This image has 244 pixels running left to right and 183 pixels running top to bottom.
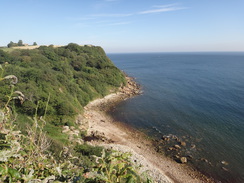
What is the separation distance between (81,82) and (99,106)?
836cm

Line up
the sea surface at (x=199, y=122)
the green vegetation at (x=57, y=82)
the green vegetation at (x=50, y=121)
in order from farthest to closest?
the green vegetation at (x=57, y=82) → the sea surface at (x=199, y=122) → the green vegetation at (x=50, y=121)

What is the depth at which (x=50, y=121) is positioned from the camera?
25344mm

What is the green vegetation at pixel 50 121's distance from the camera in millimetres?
1979

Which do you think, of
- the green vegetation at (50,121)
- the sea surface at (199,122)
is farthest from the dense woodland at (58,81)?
the sea surface at (199,122)

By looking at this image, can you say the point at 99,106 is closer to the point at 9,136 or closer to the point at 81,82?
the point at 81,82

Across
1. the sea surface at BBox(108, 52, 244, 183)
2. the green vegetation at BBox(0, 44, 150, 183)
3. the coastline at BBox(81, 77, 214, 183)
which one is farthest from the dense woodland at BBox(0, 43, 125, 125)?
the sea surface at BBox(108, 52, 244, 183)

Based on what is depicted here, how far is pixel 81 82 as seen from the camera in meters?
42.2

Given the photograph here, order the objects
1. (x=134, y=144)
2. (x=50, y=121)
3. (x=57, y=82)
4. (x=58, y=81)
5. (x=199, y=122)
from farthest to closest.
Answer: (x=58, y=81), (x=57, y=82), (x=199, y=122), (x=134, y=144), (x=50, y=121)

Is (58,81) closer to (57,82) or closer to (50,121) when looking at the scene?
(57,82)

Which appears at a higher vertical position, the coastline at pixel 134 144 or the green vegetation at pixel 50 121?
the green vegetation at pixel 50 121

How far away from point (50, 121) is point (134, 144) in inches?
530

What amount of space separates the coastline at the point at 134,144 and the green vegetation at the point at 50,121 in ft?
12.2

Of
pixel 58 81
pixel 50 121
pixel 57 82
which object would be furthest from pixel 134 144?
pixel 58 81

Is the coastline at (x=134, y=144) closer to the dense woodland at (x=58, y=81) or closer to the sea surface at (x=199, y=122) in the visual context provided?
the sea surface at (x=199, y=122)
